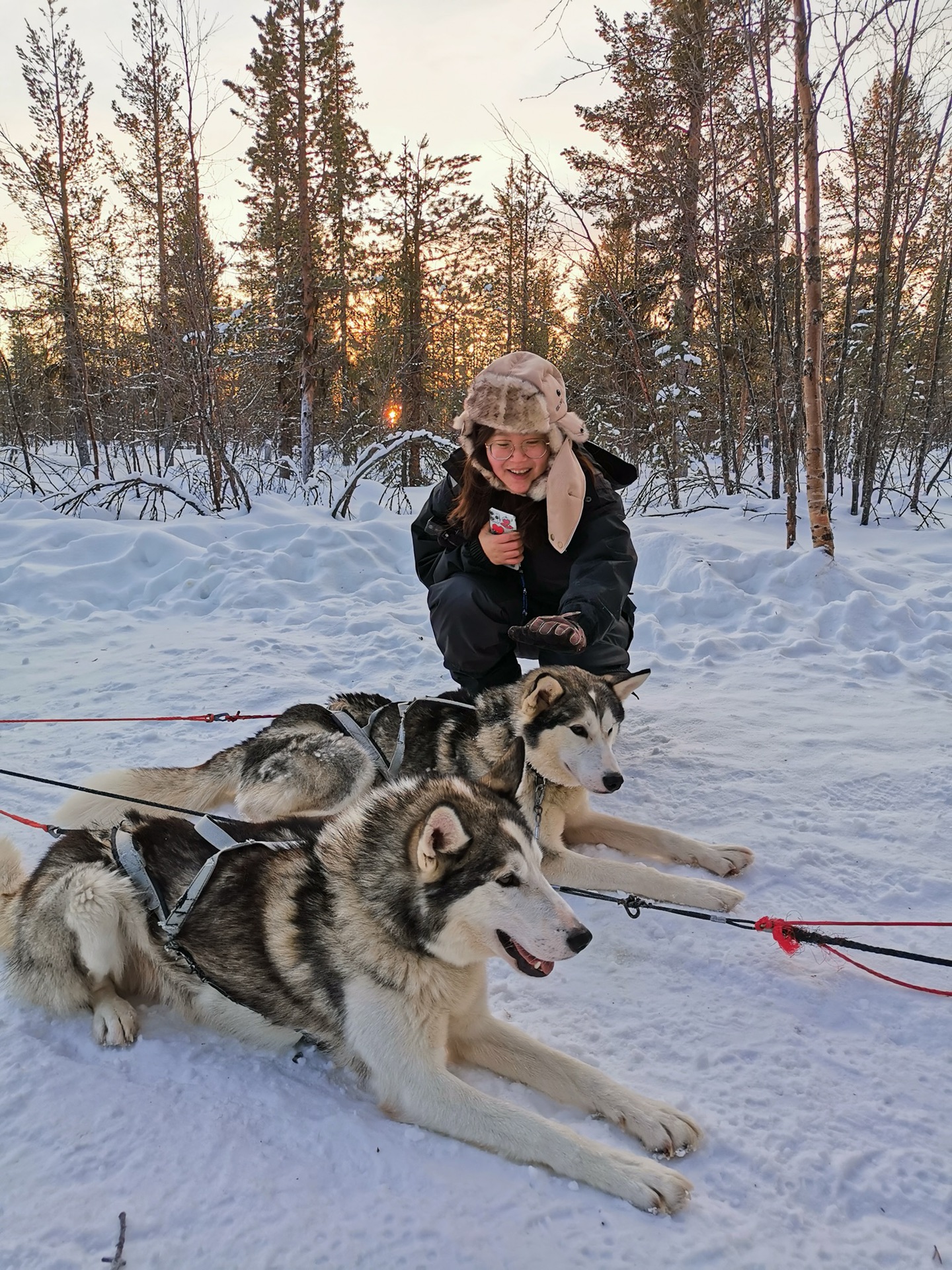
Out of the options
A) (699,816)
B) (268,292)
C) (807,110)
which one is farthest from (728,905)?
(268,292)

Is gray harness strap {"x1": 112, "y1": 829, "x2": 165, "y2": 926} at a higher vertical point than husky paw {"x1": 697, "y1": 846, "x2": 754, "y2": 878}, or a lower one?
higher

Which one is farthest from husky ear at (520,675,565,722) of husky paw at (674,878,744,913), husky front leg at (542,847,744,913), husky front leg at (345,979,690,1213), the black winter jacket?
husky front leg at (345,979,690,1213)

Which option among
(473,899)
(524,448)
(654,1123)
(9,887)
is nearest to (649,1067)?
(654,1123)

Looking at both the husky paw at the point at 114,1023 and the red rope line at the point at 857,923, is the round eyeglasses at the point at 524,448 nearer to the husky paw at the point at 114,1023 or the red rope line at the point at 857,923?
the red rope line at the point at 857,923

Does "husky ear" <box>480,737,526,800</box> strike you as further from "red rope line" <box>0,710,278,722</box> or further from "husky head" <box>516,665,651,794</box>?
"red rope line" <box>0,710,278,722</box>

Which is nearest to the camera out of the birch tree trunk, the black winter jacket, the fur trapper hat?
the fur trapper hat

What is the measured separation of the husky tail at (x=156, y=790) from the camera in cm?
257

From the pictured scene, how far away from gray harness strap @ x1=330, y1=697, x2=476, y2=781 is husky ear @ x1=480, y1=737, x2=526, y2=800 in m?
0.97

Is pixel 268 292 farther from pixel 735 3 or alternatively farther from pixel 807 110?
pixel 807 110

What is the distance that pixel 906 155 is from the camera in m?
7.48

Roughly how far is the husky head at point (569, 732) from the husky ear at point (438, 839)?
0.95 m

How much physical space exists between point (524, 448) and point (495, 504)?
1.17 ft

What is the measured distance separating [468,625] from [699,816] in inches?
53.2

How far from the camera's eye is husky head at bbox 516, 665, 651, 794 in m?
2.48
